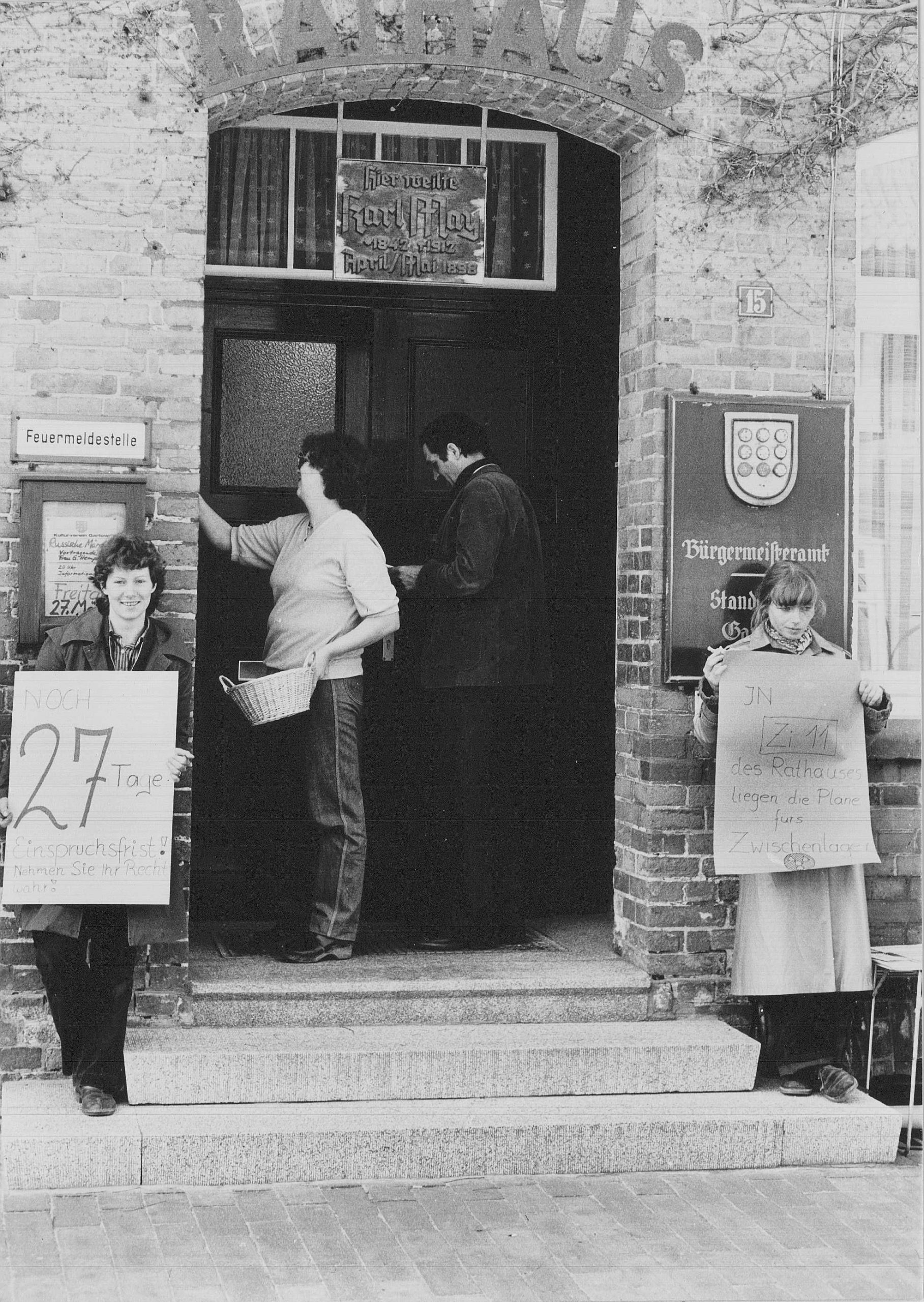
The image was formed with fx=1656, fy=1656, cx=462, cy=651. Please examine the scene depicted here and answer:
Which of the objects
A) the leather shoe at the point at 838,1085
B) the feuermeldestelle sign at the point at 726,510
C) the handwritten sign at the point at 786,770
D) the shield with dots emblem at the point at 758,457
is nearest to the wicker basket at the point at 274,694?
the feuermeldestelle sign at the point at 726,510

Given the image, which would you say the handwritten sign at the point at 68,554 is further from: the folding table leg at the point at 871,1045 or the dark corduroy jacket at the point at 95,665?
the folding table leg at the point at 871,1045

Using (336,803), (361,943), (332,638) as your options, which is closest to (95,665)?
(332,638)

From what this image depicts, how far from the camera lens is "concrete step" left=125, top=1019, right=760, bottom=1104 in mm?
5543

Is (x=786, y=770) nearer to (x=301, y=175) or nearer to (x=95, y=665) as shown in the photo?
(x=95, y=665)

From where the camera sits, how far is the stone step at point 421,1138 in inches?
205

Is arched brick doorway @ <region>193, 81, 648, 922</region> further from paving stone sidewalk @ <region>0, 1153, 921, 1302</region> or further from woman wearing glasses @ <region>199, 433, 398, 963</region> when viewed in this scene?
paving stone sidewalk @ <region>0, 1153, 921, 1302</region>

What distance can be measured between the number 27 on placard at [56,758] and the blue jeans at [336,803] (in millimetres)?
1028

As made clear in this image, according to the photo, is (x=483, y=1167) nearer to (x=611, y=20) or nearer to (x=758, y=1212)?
(x=758, y=1212)

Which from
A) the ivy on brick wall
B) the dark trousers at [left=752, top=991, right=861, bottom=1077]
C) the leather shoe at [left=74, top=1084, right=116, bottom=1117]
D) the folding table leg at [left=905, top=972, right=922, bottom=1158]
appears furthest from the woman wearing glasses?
the folding table leg at [left=905, top=972, right=922, bottom=1158]

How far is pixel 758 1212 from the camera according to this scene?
516 centimetres

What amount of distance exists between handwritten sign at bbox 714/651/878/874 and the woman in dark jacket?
193 centimetres

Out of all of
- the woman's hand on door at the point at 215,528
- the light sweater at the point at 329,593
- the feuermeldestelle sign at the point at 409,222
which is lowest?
the light sweater at the point at 329,593

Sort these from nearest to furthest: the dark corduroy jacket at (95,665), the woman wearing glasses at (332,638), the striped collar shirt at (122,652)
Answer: the dark corduroy jacket at (95,665), the striped collar shirt at (122,652), the woman wearing glasses at (332,638)

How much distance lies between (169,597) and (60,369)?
2.90 feet
